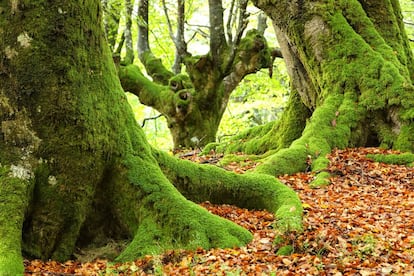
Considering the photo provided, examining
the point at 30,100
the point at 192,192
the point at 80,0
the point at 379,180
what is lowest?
the point at 379,180

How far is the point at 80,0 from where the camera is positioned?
5.60 metres

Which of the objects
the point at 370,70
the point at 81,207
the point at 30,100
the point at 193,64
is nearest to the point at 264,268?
the point at 81,207

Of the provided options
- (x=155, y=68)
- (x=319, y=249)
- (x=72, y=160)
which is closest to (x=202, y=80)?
(x=155, y=68)

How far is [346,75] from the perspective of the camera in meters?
10.6

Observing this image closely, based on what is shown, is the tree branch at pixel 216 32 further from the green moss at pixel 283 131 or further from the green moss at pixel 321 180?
the green moss at pixel 321 180

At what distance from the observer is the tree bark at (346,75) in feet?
31.7

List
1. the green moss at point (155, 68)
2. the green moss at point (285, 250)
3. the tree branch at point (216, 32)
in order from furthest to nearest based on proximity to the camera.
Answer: the green moss at point (155, 68)
the tree branch at point (216, 32)
the green moss at point (285, 250)

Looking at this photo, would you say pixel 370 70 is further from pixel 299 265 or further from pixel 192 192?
pixel 299 265

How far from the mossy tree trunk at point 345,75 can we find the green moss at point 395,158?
1.28 ft

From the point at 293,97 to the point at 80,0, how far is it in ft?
27.5

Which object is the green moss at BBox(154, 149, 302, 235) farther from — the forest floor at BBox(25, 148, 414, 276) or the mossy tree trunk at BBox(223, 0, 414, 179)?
the mossy tree trunk at BBox(223, 0, 414, 179)

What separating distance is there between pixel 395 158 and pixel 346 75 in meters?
2.39

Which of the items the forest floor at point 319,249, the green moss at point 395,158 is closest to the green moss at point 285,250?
the forest floor at point 319,249

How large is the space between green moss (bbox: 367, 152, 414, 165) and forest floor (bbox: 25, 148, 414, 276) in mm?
1649
